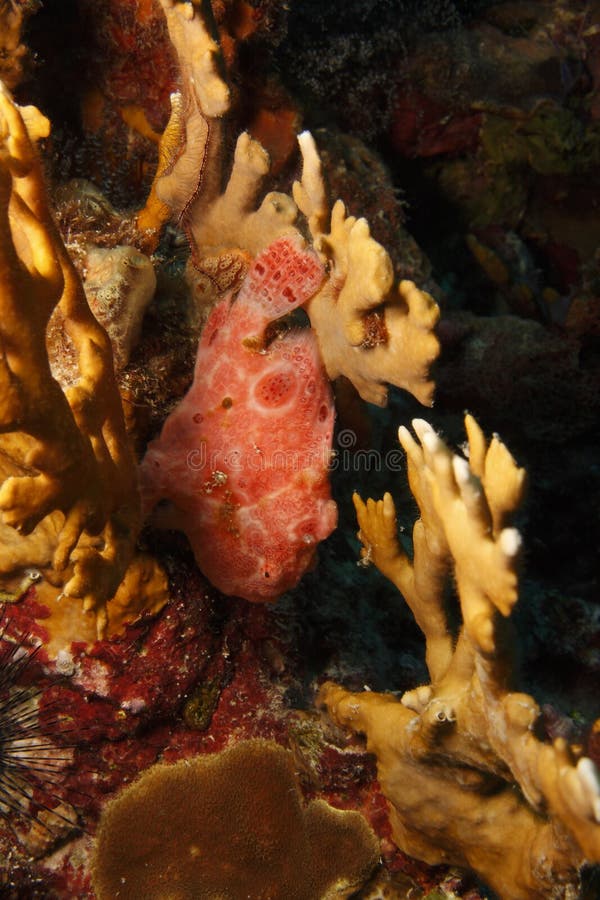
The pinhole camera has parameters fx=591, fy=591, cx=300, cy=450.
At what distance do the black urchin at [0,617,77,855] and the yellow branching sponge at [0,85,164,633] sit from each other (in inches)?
21.9

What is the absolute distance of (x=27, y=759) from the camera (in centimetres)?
237

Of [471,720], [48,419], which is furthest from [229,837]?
[48,419]

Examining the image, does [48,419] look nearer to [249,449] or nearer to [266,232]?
[249,449]

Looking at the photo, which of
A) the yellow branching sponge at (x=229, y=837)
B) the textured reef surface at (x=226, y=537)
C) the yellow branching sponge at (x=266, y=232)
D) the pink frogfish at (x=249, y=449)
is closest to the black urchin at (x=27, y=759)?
the textured reef surface at (x=226, y=537)

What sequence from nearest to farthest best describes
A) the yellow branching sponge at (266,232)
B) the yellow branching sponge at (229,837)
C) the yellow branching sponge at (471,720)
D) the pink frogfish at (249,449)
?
1. the yellow branching sponge at (471,720)
2. the yellow branching sponge at (266,232)
3. the pink frogfish at (249,449)
4. the yellow branching sponge at (229,837)

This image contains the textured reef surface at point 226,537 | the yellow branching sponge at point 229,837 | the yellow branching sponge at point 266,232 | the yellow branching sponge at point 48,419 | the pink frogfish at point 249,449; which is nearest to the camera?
the yellow branching sponge at point 48,419

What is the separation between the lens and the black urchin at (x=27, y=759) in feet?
7.76

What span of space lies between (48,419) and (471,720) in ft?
5.24

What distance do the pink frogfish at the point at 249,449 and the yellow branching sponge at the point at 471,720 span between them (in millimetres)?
337

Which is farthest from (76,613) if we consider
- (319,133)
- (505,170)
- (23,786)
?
(505,170)

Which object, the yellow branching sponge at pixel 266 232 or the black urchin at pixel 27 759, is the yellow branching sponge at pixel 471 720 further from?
the black urchin at pixel 27 759

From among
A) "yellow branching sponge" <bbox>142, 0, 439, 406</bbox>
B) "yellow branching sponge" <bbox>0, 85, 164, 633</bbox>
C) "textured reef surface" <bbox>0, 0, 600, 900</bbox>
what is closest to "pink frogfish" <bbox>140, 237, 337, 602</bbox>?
"textured reef surface" <bbox>0, 0, 600, 900</bbox>

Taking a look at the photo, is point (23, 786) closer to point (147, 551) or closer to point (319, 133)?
point (147, 551)

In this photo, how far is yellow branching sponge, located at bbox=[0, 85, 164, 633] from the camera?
1.41 m
